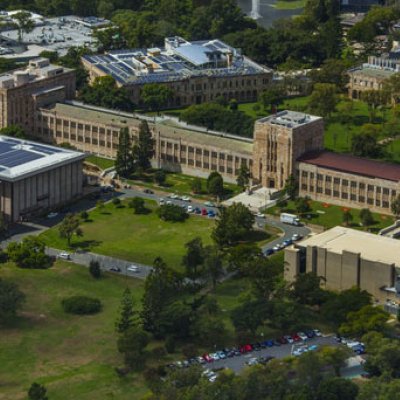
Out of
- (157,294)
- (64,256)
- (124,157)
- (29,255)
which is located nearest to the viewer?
(157,294)

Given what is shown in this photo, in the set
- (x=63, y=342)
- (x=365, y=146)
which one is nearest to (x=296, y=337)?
(x=63, y=342)

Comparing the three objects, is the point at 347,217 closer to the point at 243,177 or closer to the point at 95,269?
the point at 243,177

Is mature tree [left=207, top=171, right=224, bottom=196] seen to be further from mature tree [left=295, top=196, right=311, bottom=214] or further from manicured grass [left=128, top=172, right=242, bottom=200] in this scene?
mature tree [left=295, top=196, right=311, bottom=214]

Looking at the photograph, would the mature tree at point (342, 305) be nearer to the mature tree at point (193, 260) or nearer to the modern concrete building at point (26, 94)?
the mature tree at point (193, 260)

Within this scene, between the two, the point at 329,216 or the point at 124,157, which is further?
the point at 124,157

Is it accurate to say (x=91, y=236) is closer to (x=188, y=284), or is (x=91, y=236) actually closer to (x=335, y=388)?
(x=188, y=284)
